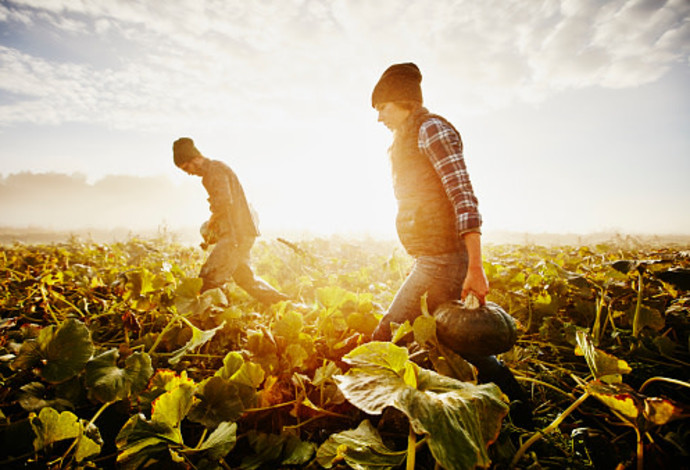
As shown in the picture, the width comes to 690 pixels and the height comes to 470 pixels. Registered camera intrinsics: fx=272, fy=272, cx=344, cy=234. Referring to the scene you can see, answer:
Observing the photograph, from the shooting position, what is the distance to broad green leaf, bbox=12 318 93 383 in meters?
1.40

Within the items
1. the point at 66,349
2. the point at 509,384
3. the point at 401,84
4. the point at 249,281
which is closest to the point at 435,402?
the point at 509,384

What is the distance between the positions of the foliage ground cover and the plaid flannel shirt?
0.77 m

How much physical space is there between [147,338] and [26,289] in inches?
76.9

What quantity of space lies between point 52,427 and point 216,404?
569 mm

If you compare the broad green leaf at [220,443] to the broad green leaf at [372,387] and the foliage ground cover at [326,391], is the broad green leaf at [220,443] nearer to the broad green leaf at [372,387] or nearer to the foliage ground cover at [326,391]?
the foliage ground cover at [326,391]

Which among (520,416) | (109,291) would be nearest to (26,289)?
(109,291)

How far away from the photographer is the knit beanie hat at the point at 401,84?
206 cm

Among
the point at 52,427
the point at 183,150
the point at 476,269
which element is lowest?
the point at 52,427

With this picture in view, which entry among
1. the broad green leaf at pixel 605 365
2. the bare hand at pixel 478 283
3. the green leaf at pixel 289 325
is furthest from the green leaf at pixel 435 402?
the bare hand at pixel 478 283

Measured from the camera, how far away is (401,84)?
2064mm

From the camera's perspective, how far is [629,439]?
1.43 metres

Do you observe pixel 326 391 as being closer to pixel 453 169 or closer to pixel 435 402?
pixel 435 402

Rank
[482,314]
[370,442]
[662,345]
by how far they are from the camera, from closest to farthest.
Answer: [370,442] → [482,314] → [662,345]

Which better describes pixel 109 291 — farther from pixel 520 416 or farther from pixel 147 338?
pixel 520 416
